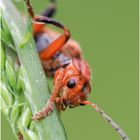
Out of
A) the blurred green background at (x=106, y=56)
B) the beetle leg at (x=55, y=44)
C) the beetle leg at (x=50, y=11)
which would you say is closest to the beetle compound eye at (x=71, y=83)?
the beetle leg at (x=55, y=44)

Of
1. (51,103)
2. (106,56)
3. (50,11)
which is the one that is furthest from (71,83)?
(106,56)

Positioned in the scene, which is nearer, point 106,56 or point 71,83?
point 71,83

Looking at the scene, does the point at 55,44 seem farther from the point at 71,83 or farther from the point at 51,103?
the point at 51,103

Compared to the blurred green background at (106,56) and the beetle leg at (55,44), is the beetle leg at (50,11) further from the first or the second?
the blurred green background at (106,56)

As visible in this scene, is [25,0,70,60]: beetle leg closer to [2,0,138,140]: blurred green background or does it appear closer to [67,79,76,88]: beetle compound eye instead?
[67,79,76,88]: beetle compound eye

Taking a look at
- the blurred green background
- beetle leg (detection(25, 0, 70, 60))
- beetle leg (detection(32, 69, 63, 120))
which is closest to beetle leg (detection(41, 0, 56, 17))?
beetle leg (detection(25, 0, 70, 60))

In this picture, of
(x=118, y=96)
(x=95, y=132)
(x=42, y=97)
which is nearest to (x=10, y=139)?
(x=95, y=132)

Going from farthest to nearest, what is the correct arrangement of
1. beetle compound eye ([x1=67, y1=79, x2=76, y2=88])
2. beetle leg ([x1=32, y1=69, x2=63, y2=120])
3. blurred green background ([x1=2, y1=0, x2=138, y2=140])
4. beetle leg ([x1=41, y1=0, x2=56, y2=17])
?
blurred green background ([x1=2, y1=0, x2=138, y2=140]) → beetle leg ([x1=41, y1=0, x2=56, y2=17]) → beetle compound eye ([x1=67, y1=79, x2=76, y2=88]) → beetle leg ([x1=32, y1=69, x2=63, y2=120])

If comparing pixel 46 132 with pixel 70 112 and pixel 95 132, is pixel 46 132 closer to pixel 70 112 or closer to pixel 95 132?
pixel 95 132
